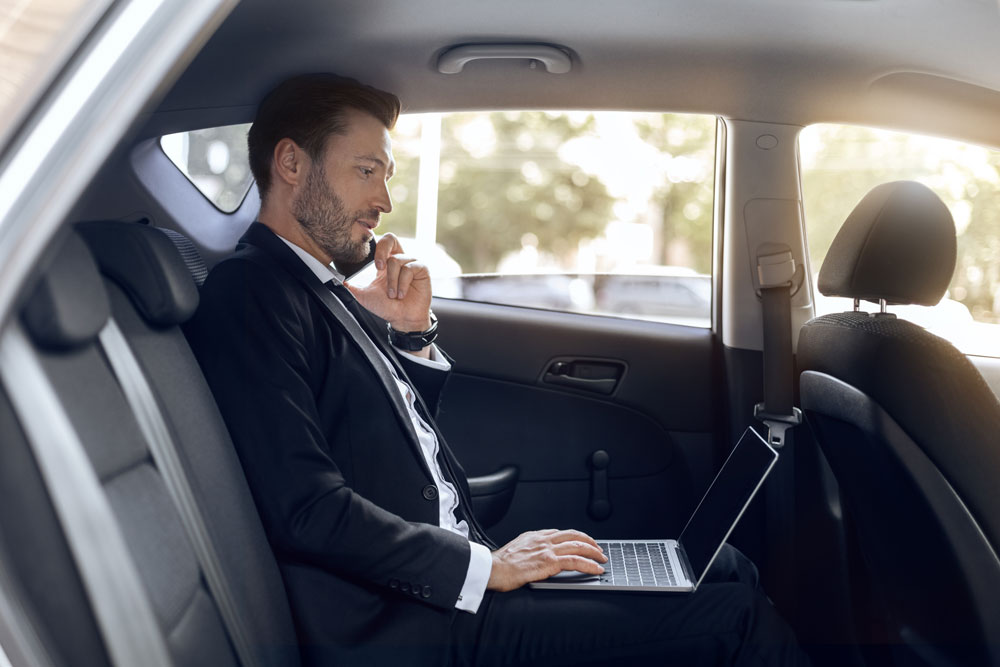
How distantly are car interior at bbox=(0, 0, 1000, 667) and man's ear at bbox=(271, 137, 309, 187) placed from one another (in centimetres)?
18

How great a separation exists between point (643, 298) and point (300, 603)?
184cm

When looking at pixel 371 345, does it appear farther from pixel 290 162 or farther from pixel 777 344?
pixel 777 344

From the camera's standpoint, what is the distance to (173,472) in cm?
122

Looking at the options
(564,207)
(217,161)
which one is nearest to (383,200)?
(217,161)

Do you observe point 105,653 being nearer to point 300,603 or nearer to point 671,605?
point 300,603

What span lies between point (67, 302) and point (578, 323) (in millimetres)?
1708

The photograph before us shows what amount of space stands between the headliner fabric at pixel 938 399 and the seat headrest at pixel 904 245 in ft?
0.32

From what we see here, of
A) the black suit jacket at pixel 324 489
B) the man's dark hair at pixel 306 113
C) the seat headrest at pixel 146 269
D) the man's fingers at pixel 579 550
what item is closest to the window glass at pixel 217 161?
the man's dark hair at pixel 306 113

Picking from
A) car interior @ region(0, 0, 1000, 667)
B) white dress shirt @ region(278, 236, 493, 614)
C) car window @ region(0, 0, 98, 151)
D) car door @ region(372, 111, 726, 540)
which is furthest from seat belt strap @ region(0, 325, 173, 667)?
car door @ region(372, 111, 726, 540)

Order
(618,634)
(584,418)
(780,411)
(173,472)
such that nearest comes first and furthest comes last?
(173,472) → (618,634) → (780,411) → (584,418)

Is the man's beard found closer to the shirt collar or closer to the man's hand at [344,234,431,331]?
the shirt collar

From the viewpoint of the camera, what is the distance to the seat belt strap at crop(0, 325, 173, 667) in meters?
0.86

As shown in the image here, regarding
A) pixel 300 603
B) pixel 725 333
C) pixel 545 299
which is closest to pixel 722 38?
pixel 725 333

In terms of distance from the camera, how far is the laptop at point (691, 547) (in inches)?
63.7
